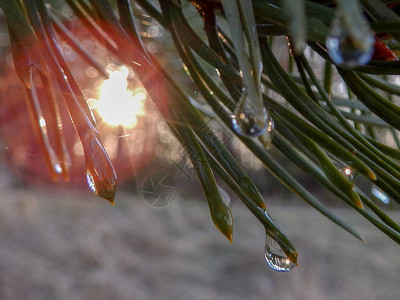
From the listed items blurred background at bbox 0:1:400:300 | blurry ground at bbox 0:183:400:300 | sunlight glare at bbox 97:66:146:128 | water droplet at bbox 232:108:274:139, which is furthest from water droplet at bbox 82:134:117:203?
blurry ground at bbox 0:183:400:300

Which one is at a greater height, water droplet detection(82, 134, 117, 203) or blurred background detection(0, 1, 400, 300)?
water droplet detection(82, 134, 117, 203)

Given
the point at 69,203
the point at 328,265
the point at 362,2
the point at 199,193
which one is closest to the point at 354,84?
the point at 362,2

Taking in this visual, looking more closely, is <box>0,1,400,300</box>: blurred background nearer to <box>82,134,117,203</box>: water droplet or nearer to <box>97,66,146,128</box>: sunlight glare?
<box>97,66,146,128</box>: sunlight glare

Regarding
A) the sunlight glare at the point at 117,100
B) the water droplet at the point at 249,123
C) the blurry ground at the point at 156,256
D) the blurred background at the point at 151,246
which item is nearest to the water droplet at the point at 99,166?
the water droplet at the point at 249,123

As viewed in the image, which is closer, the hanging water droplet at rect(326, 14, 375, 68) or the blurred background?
the hanging water droplet at rect(326, 14, 375, 68)

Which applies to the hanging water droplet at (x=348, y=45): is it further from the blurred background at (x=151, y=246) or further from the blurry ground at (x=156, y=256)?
the blurry ground at (x=156, y=256)

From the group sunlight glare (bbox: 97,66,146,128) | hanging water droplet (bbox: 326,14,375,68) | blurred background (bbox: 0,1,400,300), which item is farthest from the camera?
blurred background (bbox: 0,1,400,300)
